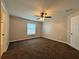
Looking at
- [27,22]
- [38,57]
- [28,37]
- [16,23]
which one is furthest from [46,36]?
[38,57]

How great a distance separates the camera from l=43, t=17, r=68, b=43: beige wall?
5746mm

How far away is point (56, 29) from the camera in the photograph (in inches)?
261

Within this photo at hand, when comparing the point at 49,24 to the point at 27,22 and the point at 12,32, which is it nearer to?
the point at 27,22

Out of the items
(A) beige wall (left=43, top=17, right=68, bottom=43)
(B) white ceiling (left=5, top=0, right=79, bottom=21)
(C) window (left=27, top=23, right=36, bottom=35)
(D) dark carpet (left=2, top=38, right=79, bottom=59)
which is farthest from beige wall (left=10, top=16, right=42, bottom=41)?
(B) white ceiling (left=5, top=0, right=79, bottom=21)

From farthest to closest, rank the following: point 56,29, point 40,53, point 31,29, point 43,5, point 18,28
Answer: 1. point 31,29
2. point 56,29
3. point 18,28
4. point 40,53
5. point 43,5

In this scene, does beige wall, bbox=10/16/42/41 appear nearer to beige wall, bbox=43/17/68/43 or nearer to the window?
the window

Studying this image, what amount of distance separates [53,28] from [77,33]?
3070mm

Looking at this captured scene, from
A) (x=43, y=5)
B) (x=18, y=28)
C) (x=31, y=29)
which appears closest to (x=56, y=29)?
(x=31, y=29)

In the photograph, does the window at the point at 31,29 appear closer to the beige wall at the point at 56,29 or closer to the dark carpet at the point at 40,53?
the beige wall at the point at 56,29

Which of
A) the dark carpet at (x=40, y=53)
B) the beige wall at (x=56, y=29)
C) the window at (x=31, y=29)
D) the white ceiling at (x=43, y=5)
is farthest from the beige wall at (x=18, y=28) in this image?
the white ceiling at (x=43, y=5)

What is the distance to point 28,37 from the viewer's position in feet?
24.1

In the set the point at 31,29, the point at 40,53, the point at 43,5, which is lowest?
the point at 40,53

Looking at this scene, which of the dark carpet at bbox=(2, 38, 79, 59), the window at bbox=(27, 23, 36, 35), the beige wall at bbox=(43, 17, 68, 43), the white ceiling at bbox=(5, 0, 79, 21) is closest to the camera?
the white ceiling at bbox=(5, 0, 79, 21)

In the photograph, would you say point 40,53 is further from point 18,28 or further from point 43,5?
point 18,28
